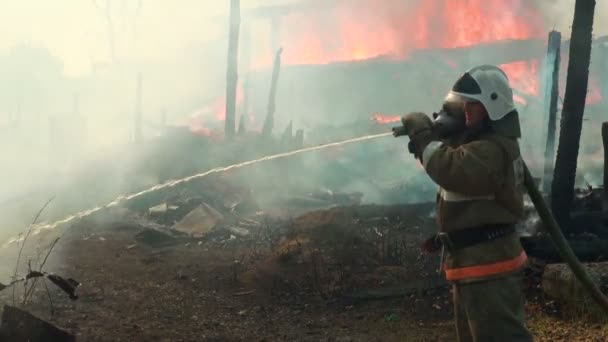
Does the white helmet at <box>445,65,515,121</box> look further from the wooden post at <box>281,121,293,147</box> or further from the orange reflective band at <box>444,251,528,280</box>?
the wooden post at <box>281,121,293,147</box>

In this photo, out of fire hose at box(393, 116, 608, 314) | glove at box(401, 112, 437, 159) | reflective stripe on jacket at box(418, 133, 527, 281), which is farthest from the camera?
fire hose at box(393, 116, 608, 314)

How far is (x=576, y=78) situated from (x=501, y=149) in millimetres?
4748

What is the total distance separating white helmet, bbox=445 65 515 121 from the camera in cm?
307

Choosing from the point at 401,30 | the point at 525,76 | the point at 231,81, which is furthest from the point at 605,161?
the point at 401,30

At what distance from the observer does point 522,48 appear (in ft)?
83.9

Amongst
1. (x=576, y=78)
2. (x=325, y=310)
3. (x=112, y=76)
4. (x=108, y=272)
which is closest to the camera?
(x=325, y=310)

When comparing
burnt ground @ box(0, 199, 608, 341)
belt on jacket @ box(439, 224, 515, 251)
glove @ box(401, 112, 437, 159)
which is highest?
glove @ box(401, 112, 437, 159)

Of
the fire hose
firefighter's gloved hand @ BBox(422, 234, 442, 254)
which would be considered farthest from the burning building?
firefighter's gloved hand @ BBox(422, 234, 442, 254)

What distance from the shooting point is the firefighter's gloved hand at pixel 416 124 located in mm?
3068

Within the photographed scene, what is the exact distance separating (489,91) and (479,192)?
56 cm

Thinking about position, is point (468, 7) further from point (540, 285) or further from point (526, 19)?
point (540, 285)

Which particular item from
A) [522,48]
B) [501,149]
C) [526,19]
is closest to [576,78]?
[501,149]

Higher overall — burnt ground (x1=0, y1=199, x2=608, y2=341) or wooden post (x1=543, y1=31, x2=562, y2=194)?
wooden post (x1=543, y1=31, x2=562, y2=194)

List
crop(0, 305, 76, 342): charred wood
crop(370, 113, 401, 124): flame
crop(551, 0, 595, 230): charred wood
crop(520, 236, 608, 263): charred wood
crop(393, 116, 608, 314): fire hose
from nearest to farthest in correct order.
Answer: crop(393, 116, 608, 314): fire hose
crop(0, 305, 76, 342): charred wood
crop(520, 236, 608, 263): charred wood
crop(551, 0, 595, 230): charred wood
crop(370, 113, 401, 124): flame
